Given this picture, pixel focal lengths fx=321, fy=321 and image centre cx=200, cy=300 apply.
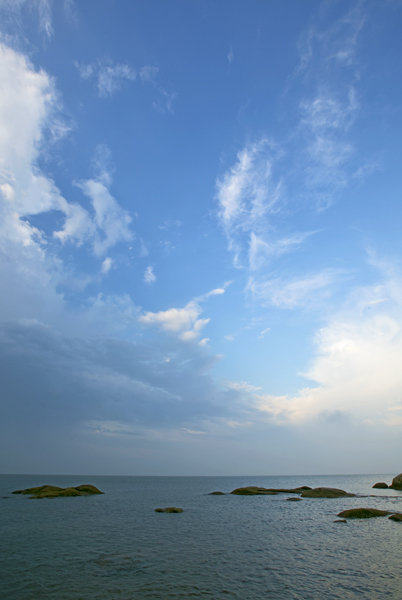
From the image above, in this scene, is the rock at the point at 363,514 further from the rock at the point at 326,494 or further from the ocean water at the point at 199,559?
the rock at the point at 326,494

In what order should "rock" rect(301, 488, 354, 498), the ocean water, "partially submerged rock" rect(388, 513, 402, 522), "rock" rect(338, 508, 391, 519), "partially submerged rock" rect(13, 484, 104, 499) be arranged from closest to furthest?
the ocean water
"partially submerged rock" rect(388, 513, 402, 522)
"rock" rect(338, 508, 391, 519)
"partially submerged rock" rect(13, 484, 104, 499)
"rock" rect(301, 488, 354, 498)

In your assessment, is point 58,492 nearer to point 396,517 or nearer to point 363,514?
point 363,514

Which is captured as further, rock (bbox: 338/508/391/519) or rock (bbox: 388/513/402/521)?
rock (bbox: 338/508/391/519)

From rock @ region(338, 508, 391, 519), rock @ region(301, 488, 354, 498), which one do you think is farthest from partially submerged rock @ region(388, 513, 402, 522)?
rock @ region(301, 488, 354, 498)

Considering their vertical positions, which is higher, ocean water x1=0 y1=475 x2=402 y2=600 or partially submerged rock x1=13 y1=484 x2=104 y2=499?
ocean water x1=0 y1=475 x2=402 y2=600

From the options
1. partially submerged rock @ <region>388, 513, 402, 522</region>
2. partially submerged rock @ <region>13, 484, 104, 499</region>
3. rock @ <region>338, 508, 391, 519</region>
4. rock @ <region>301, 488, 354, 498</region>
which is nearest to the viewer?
partially submerged rock @ <region>388, 513, 402, 522</region>

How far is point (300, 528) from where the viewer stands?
36344mm

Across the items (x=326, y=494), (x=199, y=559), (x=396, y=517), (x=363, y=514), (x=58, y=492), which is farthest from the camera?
(x=58, y=492)

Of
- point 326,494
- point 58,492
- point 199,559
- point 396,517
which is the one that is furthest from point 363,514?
point 58,492

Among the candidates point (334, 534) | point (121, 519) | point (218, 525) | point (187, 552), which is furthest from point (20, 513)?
point (334, 534)

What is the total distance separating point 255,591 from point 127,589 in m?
6.98

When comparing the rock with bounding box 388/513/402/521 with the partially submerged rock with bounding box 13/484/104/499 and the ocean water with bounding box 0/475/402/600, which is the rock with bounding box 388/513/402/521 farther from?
the partially submerged rock with bounding box 13/484/104/499

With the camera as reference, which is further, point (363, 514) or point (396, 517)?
point (363, 514)

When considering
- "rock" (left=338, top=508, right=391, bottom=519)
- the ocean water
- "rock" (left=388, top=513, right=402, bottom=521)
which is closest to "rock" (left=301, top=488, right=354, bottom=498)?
"rock" (left=338, top=508, right=391, bottom=519)
